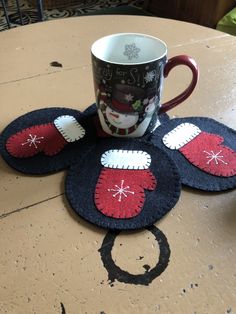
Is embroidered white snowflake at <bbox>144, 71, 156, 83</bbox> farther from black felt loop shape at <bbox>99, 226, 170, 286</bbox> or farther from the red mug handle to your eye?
black felt loop shape at <bbox>99, 226, 170, 286</bbox>

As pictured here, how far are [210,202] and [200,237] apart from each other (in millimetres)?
53

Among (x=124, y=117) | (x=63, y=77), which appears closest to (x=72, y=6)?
(x=63, y=77)

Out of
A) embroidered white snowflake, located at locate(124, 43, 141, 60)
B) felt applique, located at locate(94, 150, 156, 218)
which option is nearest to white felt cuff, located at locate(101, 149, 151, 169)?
felt applique, located at locate(94, 150, 156, 218)

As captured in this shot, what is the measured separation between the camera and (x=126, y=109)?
460 mm

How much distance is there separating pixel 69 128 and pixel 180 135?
0.51ft

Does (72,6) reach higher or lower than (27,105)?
lower

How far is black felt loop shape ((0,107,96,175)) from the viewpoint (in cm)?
46

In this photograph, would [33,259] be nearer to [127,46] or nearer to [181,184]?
→ [181,184]

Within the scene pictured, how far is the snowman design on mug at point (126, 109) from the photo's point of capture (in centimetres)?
45

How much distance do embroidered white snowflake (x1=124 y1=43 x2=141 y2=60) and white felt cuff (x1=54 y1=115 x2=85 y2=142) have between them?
12cm

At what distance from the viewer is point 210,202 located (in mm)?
421

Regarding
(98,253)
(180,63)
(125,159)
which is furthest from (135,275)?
(180,63)

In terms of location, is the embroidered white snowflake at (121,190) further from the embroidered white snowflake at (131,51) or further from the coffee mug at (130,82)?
the embroidered white snowflake at (131,51)

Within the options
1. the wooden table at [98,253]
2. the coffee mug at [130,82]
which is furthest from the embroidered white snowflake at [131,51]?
the wooden table at [98,253]
